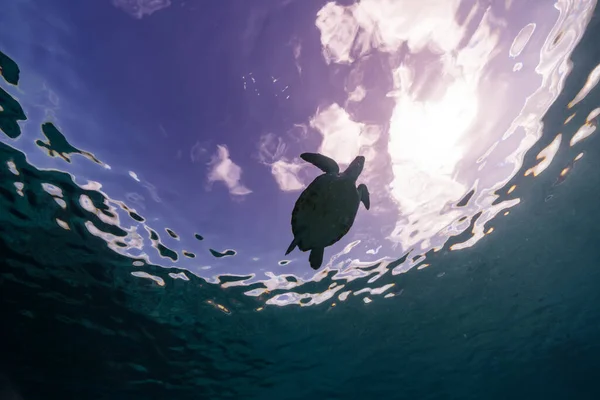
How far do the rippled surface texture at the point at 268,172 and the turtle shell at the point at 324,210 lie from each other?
3.26m

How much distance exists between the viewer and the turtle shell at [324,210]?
4.92 metres

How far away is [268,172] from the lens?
8.81 m

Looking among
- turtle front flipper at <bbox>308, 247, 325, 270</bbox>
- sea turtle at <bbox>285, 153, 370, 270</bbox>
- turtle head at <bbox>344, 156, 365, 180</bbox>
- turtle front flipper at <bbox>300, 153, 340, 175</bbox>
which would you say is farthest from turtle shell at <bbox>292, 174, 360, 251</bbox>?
turtle front flipper at <bbox>300, 153, 340, 175</bbox>

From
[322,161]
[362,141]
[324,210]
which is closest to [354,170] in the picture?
[322,161]

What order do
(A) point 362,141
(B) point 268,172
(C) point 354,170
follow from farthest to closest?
(B) point 268,172, (A) point 362,141, (C) point 354,170

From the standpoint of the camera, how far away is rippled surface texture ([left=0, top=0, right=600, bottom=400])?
21.2 ft

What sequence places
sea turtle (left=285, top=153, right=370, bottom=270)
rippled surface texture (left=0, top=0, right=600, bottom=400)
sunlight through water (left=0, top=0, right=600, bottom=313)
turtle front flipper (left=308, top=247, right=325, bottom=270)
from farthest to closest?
1. sunlight through water (left=0, top=0, right=600, bottom=313)
2. rippled surface texture (left=0, top=0, right=600, bottom=400)
3. turtle front flipper (left=308, top=247, right=325, bottom=270)
4. sea turtle (left=285, top=153, right=370, bottom=270)

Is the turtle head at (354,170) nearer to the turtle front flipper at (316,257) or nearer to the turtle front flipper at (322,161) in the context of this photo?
the turtle front flipper at (322,161)

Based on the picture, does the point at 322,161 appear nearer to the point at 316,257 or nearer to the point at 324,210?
the point at 324,210

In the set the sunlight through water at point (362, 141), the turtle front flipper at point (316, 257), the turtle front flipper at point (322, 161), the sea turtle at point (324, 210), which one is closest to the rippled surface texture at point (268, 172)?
the sunlight through water at point (362, 141)

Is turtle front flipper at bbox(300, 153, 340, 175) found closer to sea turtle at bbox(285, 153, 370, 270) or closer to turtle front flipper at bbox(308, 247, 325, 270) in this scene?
sea turtle at bbox(285, 153, 370, 270)

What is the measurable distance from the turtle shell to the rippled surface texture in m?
3.26

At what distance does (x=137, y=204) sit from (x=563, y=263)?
1978 centimetres

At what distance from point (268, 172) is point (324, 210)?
408 centimetres
